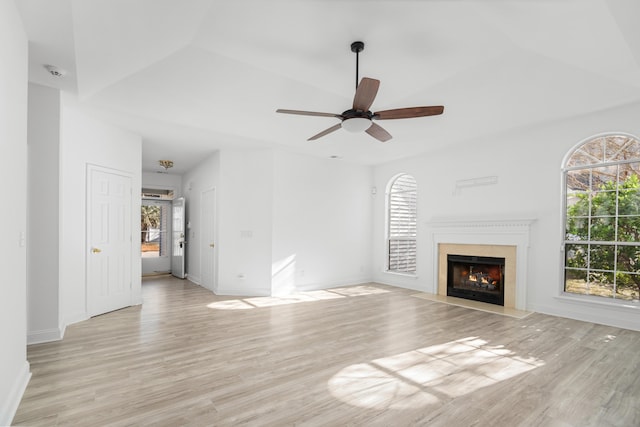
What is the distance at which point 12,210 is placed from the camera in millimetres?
2217

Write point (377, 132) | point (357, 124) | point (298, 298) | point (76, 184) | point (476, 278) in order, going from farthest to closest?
point (298, 298) < point (476, 278) < point (76, 184) < point (377, 132) < point (357, 124)

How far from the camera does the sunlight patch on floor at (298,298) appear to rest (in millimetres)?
5227

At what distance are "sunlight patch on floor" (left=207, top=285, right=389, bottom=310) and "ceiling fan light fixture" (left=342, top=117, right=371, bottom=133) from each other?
10.7ft

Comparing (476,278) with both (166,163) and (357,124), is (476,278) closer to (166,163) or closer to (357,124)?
(357,124)

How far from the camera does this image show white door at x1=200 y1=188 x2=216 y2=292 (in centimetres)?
650

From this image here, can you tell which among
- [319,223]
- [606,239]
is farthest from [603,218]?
[319,223]

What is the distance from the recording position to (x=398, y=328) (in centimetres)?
409

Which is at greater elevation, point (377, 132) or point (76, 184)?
point (377, 132)

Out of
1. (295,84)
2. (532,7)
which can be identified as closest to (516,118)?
(532,7)

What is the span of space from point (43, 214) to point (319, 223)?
4.41m

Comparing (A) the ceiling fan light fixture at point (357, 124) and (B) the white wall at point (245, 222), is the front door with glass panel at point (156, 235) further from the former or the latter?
(A) the ceiling fan light fixture at point (357, 124)

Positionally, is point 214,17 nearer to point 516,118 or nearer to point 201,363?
point 201,363

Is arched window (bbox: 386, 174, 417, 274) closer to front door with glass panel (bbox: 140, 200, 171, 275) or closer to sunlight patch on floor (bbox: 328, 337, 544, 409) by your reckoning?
sunlight patch on floor (bbox: 328, 337, 544, 409)

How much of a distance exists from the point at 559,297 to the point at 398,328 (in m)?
2.47
